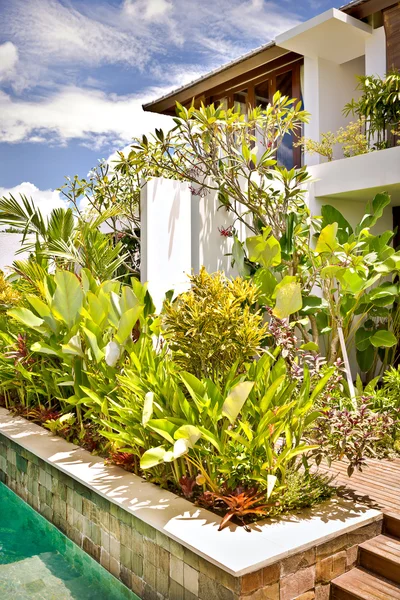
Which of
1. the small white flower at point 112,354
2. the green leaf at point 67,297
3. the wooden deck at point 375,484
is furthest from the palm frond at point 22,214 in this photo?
the wooden deck at point 375,484

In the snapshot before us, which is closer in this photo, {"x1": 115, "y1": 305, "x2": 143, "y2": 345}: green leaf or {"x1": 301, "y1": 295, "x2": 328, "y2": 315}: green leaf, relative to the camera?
{"x1": 115, "y1": 305, "x2": 143, "y2": 345}: green leaf

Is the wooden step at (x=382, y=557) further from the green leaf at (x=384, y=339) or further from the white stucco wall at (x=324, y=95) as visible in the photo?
the white stucco wall at (x=324, y=95)

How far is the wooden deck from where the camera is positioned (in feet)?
14.6

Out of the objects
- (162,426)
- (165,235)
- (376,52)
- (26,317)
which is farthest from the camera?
(376,52)

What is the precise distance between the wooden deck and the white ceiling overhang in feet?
25.8

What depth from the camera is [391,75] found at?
9375 mm

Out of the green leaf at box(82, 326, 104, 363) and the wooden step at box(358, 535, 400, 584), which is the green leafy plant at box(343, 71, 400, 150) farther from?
the wooden step at box(358, 535, 400, 584)

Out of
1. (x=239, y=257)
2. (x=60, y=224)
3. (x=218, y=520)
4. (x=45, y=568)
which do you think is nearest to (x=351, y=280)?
(x=239, y=257)

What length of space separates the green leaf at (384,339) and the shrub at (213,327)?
9.92 feet

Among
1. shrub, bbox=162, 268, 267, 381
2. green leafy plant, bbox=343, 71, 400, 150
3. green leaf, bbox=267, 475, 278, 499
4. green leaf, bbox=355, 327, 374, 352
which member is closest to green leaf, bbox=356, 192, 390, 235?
green leaf, bbox=355, 327, 374, 352

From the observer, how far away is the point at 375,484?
194 inches

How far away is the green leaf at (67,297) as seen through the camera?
20.4ft

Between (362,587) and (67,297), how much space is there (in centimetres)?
391

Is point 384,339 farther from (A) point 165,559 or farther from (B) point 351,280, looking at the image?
(A) point 165,559
